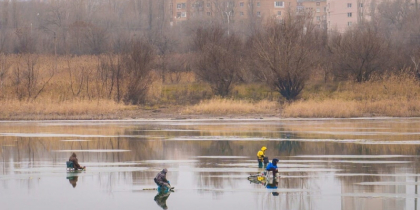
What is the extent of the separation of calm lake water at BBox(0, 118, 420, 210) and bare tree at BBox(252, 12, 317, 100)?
47.1 ft

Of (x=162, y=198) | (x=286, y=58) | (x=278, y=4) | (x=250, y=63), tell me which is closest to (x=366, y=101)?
(x=286, y=58)

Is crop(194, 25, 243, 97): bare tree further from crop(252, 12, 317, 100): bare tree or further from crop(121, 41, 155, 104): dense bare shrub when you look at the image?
crop(121, 41, 155, 104): dense bare shrub

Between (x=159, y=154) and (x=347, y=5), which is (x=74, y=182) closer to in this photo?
(x=159, y=154)

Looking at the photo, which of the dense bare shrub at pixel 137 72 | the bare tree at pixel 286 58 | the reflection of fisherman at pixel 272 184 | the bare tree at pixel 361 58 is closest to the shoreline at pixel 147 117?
the dense bare shrub at pixel 137 72

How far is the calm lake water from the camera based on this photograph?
1454 centimetres

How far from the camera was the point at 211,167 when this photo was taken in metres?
19.2

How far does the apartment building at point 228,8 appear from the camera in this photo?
127m

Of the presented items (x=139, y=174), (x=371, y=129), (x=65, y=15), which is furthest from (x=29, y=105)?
(x=65, y=15)

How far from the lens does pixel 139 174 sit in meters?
18.1

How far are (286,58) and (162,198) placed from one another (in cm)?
3388

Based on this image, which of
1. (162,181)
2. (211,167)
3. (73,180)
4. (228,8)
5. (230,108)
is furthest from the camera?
(228,8)

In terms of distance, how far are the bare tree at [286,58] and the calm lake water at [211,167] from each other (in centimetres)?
1435

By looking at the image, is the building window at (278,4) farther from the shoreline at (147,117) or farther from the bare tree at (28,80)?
the shoreline at (147,117)

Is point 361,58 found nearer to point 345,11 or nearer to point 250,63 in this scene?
point 250,63
